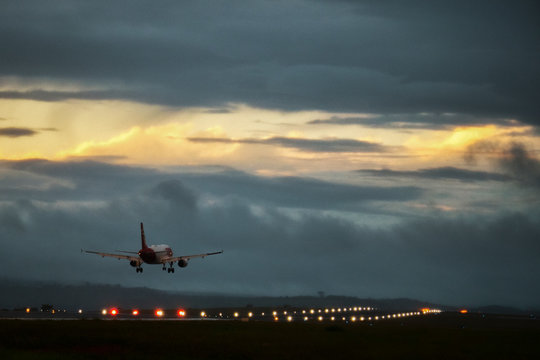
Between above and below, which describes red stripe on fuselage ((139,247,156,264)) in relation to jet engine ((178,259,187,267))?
above

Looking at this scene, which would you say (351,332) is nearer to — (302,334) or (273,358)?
(302,334)

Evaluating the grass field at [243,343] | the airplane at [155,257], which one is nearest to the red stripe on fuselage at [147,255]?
the airplane at [155,257]

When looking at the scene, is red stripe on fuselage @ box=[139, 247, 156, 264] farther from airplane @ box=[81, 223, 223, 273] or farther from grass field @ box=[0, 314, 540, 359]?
grass field @ box=[0, 314, 540, 359]

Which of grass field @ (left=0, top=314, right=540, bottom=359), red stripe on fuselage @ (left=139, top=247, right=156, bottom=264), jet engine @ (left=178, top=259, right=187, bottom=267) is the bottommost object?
grass field @ (left=0, top=314, right=540, bottom=359)

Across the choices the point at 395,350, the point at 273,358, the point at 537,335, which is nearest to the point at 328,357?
the point at 273,358

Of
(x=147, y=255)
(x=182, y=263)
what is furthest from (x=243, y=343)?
(x=182, y=263)

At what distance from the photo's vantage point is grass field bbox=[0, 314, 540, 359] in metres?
65.6

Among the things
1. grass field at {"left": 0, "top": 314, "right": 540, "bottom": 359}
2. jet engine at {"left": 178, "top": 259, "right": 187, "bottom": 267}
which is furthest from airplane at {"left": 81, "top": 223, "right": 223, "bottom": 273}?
grass field at {"left": 0, "top": 314, "right": 540, "bottom": 359}

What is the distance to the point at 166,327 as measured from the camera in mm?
91438

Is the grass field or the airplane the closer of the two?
the grass field

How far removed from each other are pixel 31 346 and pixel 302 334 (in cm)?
3226

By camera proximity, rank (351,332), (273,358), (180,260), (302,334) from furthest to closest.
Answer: (180,260), (351,332), (302,334), (273,358)

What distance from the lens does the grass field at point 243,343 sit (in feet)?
215

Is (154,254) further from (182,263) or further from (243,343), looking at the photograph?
(243,343)
